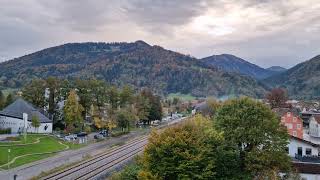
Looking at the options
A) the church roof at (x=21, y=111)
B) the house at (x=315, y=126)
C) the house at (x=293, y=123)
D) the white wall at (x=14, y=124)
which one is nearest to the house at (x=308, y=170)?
the house at (x=293, y=123)

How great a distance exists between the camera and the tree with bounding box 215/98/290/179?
40250 mm

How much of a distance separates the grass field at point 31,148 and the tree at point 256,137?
2750 centimetres

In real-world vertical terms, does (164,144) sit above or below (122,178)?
above

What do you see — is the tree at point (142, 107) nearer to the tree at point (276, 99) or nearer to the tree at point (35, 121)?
the tree at point (35, 121)

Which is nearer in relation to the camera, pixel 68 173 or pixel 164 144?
pixel 164 144

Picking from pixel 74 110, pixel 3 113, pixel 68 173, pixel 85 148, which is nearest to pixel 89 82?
pixel 74 110

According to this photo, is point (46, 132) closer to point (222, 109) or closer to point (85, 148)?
point (85, 148)

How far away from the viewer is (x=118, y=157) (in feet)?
210

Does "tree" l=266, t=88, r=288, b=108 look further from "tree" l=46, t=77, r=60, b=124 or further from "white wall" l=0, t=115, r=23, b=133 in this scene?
"white wall" l=0, t=115, r=23, b=133

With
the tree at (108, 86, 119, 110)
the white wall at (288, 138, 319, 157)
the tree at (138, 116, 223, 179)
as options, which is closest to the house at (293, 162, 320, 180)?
the tree at (138, 116, 223, 179)

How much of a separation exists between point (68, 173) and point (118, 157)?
14.5 metres

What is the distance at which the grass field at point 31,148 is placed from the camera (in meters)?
57.2

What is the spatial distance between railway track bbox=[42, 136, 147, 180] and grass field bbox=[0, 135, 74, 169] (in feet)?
22.9

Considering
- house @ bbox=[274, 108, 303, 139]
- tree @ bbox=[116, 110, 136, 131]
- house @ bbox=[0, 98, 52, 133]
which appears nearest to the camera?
house @ bbox=[274, 108, 303, 139]
